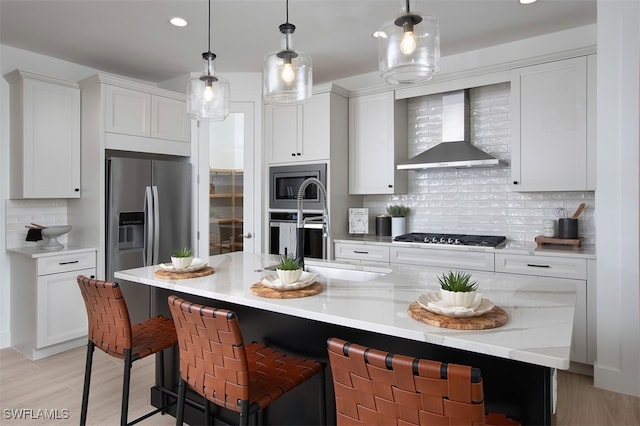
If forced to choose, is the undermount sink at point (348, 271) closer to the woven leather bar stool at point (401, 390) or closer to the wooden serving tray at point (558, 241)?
the woven leather bar stool at point (401, 390)

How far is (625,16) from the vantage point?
9.00 ft

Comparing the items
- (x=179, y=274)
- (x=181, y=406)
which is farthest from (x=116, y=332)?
(x=181, y=406)

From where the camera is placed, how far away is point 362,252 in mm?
4012

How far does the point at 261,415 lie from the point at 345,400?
1.02m

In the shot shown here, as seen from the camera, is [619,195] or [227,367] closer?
[227,367]

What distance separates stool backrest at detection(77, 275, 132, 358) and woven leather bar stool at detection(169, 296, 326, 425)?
0.44 m

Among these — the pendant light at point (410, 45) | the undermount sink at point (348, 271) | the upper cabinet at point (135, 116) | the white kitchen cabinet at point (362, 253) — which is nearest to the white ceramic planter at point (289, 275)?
the undermount sink at point (348, 271)

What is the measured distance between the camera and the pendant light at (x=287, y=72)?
6.52 feet

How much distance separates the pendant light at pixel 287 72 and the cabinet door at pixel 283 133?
2210 mm

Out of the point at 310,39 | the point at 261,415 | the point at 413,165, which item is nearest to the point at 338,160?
the point at 413,165

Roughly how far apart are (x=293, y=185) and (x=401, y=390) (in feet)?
11.1

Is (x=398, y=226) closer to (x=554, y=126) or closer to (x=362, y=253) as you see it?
(x=362, y=253)

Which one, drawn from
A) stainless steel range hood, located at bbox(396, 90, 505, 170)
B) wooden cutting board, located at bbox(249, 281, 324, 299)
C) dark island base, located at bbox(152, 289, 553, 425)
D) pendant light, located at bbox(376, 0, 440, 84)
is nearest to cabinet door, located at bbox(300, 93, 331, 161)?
stainless steel range hood, located at bbox(396, 90, 505, 170)

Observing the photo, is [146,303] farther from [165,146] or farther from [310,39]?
[310,39]
